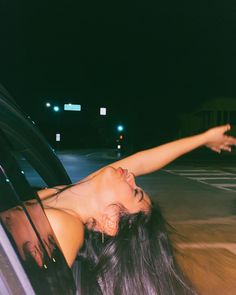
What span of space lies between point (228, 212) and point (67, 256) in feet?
31.9

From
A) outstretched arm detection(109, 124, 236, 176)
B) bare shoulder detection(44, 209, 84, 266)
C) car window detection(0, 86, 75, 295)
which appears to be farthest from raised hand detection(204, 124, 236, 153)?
car window detection(0, 86, 75, 295)

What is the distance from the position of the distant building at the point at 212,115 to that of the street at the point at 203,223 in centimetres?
2508

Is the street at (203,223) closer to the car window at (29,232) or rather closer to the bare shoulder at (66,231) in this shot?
the bare shoulder at (66,231)

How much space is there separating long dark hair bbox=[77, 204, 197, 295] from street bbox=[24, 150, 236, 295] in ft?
0.77

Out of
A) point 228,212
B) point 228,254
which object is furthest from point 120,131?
point 228,254

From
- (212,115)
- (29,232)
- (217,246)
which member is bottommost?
(212,115)

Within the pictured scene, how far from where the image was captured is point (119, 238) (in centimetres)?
188

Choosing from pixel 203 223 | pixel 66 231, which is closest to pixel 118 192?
pixel 66 231

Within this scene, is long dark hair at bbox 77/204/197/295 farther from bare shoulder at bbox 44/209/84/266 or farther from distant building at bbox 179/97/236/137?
distant building at bbox 179/97/236/137

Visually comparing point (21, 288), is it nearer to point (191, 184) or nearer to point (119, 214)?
point (119, 214)

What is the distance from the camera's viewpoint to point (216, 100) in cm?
4416

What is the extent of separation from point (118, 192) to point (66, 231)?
0.61 meters

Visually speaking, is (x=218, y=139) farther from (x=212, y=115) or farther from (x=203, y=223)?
(x=212, y=115)

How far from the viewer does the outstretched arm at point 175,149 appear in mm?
2275
